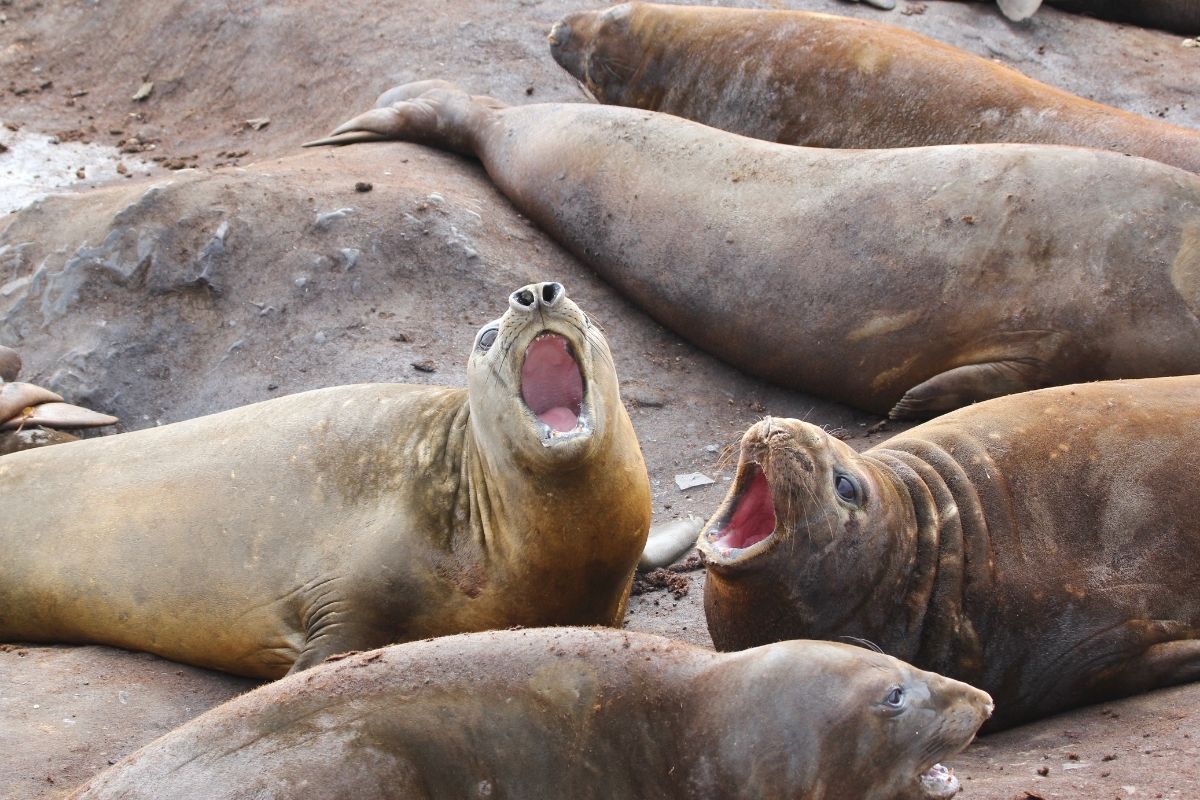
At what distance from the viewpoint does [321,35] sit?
11.2 metres

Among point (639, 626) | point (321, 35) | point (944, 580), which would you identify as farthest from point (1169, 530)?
point (321, 35)

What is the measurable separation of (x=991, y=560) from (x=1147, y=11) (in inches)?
320

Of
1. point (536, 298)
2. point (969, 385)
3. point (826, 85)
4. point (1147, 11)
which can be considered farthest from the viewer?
point (1147, 11)

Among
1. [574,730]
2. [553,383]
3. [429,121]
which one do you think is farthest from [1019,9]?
[574,730]

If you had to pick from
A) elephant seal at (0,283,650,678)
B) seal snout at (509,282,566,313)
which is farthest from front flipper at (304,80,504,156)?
seal snout at (509,282,566,313)

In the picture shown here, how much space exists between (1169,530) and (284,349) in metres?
4.24

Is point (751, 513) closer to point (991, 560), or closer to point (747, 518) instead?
point (747, 518)

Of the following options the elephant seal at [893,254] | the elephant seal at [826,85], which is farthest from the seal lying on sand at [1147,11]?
the elephant seal at [893,254]

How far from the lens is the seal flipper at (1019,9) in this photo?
10.7m

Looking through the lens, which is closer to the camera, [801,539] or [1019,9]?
[801,539]

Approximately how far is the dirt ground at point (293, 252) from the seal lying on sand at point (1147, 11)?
171 millimetres

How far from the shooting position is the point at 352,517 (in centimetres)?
484

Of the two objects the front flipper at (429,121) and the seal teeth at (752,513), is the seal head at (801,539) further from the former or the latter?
the front flipper at (429,121)

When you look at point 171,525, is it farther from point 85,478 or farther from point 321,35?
point 321,35
